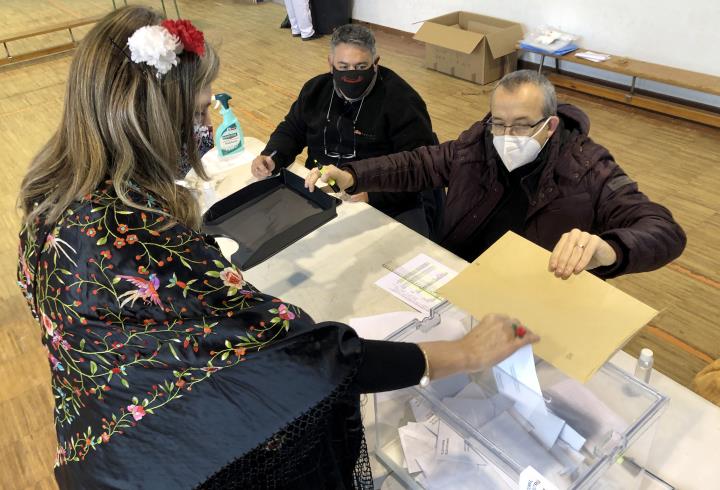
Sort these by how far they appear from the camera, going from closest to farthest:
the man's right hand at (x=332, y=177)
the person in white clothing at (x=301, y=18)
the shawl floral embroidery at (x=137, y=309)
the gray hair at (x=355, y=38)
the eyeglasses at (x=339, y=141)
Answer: the shawl floral embroidery at (x=137, y=309) → the man's right hand at (x=332, y=177) → the gray hair at (x=355, y=38) → the eyeglasses at (x=339, y=141) → the person in white clothing at (x=301, y=18)

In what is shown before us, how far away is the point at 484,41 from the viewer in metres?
5.12

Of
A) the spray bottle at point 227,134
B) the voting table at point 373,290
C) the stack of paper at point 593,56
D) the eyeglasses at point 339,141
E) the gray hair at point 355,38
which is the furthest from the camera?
the stack of paper at point 593,56

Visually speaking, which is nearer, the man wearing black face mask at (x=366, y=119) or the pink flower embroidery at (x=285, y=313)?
the pink flower embroidery at (x=285, y=313)

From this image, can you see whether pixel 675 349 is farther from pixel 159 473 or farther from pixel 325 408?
pixel 159 473

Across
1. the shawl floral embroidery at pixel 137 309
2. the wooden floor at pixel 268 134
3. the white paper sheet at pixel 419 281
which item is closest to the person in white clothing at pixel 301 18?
the wooden floor at pixel 268 134

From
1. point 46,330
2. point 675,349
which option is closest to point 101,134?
point 46,330

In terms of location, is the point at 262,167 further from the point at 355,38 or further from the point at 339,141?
the point at 355,38

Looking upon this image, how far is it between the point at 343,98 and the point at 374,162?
0.55 m

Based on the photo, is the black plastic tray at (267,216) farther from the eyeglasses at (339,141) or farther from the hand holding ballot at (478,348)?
the hand holding ballot at (478,348)

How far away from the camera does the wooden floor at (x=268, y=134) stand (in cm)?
253

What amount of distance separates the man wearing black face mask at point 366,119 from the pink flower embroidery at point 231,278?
4.25ft

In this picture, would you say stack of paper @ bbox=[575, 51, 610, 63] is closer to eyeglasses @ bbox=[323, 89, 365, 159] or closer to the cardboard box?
the cardboard box

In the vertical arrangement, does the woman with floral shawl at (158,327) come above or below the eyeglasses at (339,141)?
above

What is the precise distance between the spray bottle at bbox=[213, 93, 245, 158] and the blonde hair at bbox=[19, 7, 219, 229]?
1.48 metres
